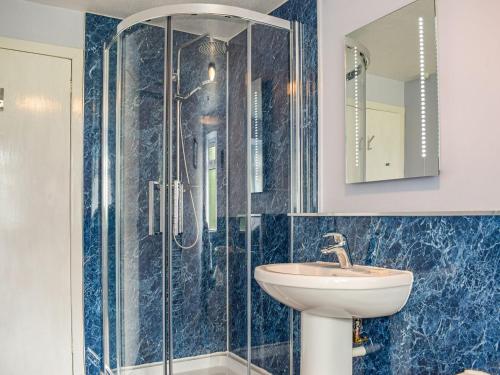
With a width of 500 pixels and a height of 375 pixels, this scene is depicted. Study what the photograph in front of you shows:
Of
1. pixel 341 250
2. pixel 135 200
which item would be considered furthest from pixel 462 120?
pixel 135 200

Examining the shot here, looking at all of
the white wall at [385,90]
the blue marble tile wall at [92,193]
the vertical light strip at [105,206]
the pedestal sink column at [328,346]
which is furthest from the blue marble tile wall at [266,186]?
the blue marble tile wall at [92,193]

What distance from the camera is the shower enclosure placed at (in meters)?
2.27

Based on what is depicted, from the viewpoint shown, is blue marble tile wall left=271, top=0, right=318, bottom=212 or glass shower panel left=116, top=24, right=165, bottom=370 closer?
glass shower panel left=116, top=24, right=165, bottom=370

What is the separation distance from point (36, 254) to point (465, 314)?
235 cm

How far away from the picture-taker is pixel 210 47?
7.47ft

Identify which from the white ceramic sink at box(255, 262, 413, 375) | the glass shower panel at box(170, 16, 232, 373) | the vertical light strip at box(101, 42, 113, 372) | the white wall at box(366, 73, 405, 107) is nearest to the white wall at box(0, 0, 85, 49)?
the vertical light strip at box(101, 42, 113, 372)

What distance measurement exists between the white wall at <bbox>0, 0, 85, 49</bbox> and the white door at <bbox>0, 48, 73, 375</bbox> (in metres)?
0.12

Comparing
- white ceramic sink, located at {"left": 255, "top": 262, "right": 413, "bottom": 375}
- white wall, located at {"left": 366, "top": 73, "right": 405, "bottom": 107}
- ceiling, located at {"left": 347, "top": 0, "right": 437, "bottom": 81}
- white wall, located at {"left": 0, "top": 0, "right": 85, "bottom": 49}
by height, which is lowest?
white ceramic sink, located at {"left": 255, "top": 262, "right": 413, "bottom": 375}

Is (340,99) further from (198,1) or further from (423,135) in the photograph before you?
(198,1)

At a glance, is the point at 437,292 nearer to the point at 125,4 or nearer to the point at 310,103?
the point at 310,103

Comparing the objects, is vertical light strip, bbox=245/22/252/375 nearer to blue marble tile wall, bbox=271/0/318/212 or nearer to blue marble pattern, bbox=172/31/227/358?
blue marble pattern, bbox=172/31/227/358

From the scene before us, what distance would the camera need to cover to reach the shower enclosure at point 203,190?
2.27 m

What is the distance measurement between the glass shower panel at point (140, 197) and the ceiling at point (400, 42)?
3.36ft

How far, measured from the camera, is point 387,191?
206 centimetres
